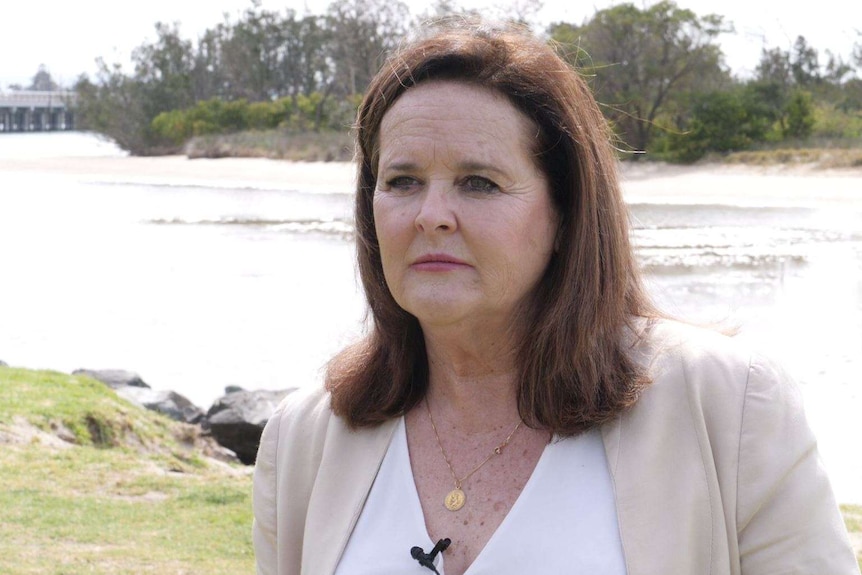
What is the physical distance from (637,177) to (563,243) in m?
36.6

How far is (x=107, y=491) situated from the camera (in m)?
6.36

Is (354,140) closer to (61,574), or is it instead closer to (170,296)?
(61,574)

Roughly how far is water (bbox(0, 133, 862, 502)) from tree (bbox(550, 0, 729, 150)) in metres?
11.6

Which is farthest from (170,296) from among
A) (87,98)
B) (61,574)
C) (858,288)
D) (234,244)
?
(87,98)

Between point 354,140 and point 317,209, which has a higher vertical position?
point 354,140

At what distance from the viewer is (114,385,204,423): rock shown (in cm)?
948

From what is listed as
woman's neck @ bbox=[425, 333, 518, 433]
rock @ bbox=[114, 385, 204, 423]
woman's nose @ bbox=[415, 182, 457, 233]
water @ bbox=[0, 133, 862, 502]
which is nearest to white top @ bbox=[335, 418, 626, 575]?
woman's neck @ bbox=[425, 333, 518, 433]

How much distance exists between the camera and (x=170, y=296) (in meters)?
17.3

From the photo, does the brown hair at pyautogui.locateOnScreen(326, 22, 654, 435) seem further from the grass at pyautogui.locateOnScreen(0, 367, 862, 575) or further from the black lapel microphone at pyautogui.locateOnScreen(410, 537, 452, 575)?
the grass at pyautogui.locateOnScreen(0, 367, 862, 575)

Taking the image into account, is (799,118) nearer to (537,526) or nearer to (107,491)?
(107,491)

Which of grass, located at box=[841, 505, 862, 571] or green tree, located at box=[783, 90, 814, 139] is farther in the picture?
green tree, located at box=[783, 90, 814, 139]

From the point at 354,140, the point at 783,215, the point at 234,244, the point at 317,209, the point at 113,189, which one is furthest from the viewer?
the point at 113,189

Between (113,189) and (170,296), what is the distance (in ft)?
86.2

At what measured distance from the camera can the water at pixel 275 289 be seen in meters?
12.0
